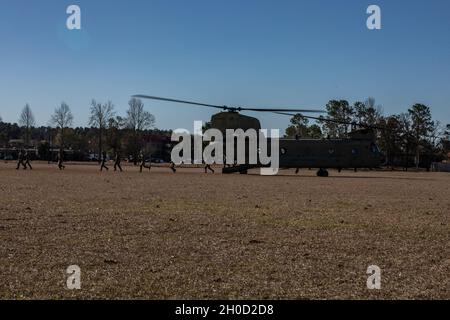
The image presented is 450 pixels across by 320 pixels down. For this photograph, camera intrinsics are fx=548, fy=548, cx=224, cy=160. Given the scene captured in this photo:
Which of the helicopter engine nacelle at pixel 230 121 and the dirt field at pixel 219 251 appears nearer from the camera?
the dirt field at pixel 219 251

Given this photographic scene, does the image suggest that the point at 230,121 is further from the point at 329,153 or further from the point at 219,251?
the point at 219,251

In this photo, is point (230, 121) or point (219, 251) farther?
point (230, 121)

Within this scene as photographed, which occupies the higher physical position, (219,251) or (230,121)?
(230,121)

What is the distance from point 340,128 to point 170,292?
93.9m

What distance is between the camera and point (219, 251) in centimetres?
850

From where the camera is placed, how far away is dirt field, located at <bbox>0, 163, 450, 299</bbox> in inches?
246

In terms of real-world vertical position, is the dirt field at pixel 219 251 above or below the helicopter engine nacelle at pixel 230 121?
below

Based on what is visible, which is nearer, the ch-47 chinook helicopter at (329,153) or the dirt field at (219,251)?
the dirt field at (219,251)

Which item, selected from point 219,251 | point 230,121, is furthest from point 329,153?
point 219,251

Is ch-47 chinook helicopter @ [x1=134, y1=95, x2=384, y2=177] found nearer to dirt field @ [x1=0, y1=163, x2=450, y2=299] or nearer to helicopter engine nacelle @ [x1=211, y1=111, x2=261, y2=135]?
helicopter engine nacelle @ [x1=211, y1=111, x2=261, y2=135]

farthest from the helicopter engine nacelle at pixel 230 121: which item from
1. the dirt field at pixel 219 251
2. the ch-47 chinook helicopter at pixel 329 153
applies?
the dirt field at pixel 219 251

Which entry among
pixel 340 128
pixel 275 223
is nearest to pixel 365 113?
pixel 340 128

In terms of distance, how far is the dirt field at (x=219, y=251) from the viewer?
246 inches

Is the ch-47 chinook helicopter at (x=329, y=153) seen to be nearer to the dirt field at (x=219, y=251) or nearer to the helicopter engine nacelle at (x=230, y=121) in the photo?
the helicopter engine nacelle at (x=230, y=121)
